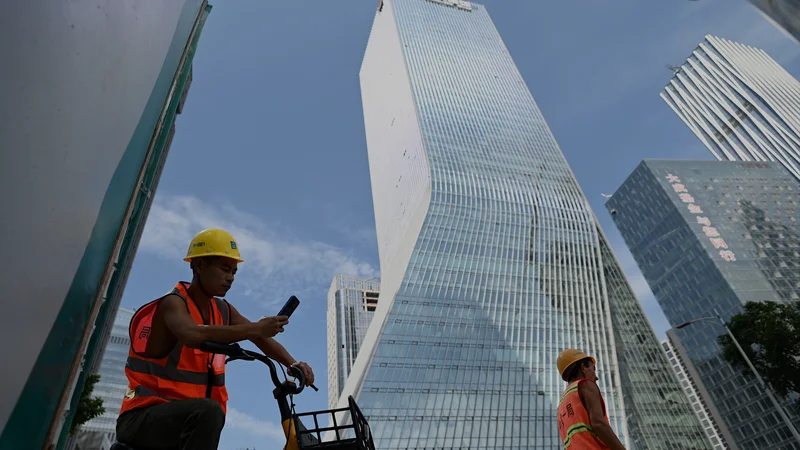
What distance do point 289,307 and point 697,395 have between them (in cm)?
9274

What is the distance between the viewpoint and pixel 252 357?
200 centimetres

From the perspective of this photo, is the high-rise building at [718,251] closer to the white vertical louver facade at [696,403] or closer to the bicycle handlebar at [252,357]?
the white vertical louver facade at [696,403]

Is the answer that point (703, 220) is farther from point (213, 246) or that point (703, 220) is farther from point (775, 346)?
point (213, 246)

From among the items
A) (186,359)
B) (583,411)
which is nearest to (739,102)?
(583,411)

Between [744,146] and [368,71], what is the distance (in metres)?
73.1

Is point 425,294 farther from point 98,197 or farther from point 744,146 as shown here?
point 744,146

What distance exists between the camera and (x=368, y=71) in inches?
3265

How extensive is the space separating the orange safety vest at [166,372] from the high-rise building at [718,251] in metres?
49.7

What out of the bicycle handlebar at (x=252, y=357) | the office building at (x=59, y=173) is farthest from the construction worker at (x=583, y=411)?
the office building at (x=59, y=173)

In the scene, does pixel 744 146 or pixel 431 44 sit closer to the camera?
pixel 431 44

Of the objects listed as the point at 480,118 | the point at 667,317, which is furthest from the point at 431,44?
the point at 667,317

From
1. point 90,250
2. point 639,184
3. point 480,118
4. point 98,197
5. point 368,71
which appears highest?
point 368,71

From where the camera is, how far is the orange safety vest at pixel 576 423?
10.4ft

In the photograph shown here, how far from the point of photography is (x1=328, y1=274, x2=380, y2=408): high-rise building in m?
89.9
